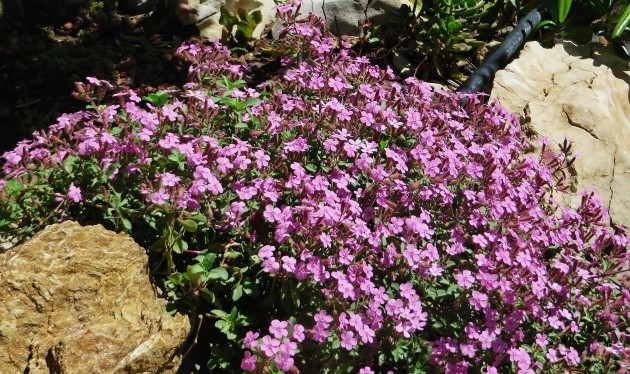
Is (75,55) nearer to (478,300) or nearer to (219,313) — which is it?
(219,313)

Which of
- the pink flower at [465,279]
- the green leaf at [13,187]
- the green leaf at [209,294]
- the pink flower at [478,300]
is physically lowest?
the green leaf at [209,294]

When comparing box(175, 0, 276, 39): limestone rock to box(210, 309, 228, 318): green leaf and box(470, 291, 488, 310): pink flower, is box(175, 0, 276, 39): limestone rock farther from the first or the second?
box(470, 291, 488, 310): pink flower

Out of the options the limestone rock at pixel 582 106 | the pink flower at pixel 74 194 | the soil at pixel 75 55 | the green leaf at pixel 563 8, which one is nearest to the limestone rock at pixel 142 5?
the soil at pixel 75 55

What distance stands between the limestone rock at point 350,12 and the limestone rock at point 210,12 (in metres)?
0.42

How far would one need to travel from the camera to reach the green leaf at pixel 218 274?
263cm

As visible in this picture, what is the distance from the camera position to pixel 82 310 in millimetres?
2449

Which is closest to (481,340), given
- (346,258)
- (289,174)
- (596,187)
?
(346,258)

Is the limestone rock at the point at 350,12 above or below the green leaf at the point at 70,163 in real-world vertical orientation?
below

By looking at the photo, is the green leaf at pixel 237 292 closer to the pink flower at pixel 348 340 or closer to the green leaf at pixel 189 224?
the green leaf at pixel 189 224

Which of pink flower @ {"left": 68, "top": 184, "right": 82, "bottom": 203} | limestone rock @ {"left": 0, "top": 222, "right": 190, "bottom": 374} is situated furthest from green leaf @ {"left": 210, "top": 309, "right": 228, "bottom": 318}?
pink flower @ {"left": 68, "top": 184, "right": 82, "bottom": 203}

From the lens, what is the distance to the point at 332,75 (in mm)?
3609

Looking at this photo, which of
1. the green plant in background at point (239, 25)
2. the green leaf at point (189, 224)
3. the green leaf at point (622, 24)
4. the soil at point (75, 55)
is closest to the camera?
the green leaf at point (189, 224)

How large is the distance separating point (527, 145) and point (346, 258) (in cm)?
173

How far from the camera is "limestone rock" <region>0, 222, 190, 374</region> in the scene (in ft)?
7.62
